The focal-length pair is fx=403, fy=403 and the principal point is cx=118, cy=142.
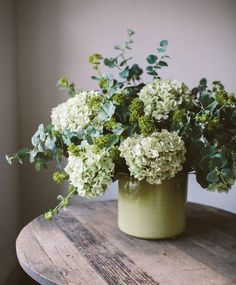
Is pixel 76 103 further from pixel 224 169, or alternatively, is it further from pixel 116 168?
pixel 224 169

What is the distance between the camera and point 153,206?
3.91 feet

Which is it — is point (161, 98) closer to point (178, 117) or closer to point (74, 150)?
point (178, 117)

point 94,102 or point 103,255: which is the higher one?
point 94,102

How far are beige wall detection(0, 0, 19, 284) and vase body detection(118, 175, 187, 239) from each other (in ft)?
2.76

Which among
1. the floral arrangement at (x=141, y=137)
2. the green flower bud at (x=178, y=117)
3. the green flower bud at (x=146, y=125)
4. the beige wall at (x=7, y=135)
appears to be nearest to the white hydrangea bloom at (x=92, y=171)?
the floral arrangement at (x=141, y=137)

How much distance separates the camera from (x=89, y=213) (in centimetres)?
150

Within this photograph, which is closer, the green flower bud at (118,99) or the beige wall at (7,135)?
the green flower bud at (118,99)

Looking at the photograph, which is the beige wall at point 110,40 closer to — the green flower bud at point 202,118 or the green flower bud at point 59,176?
the green flower bud at point 202,118

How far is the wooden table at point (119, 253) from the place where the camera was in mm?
1015

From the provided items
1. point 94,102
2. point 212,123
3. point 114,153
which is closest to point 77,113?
point 94,102

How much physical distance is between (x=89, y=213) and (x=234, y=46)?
3.28 feet

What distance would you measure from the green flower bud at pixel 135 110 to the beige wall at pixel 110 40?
0.79m

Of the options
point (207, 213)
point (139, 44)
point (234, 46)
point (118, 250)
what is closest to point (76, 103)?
point (118, 250)

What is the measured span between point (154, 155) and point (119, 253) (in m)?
0.31
